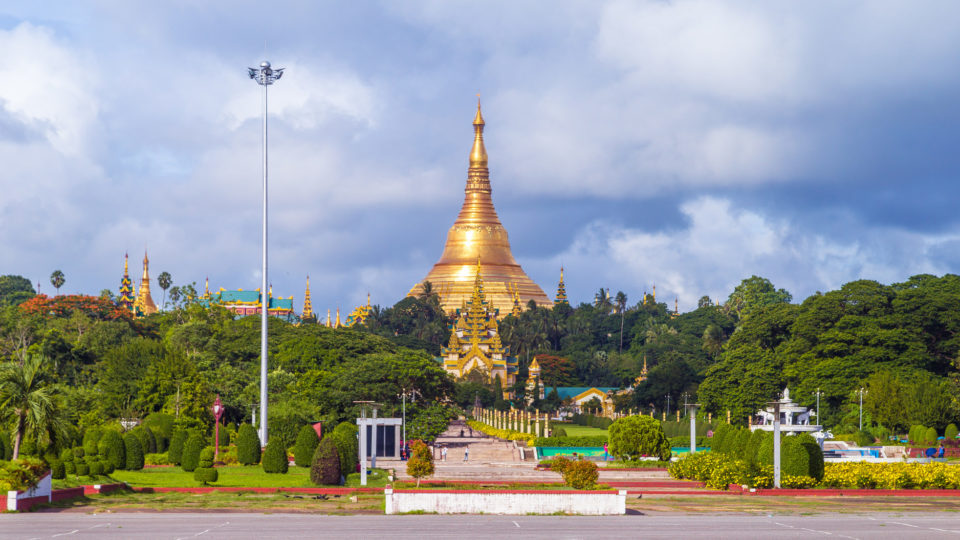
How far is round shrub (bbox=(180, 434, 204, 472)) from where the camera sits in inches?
1817

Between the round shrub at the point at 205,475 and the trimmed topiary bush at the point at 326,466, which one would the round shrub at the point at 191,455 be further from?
the trimmed topiary bush at the point at 326,466

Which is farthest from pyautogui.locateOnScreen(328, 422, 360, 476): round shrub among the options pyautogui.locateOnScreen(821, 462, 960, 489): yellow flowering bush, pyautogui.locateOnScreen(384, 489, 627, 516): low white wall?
pyautogui.locateOnScreen(821, 462, 960, 489): yellow flowering bush

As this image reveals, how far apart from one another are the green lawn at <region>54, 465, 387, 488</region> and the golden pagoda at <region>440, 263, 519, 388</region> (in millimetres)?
84224

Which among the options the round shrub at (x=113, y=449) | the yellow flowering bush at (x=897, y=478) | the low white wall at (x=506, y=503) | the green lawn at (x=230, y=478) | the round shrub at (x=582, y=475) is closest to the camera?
the low white wall at (x=506, y=503)

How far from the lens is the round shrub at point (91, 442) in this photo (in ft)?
147

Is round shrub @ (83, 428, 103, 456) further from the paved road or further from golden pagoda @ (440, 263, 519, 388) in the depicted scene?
golden pagoda @ (440, 263, 519, 388)

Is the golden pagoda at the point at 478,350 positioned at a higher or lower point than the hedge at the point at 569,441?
higher

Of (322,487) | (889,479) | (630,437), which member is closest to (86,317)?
(630,437)

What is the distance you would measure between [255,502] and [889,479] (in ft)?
65.5

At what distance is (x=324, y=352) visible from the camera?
257 ft

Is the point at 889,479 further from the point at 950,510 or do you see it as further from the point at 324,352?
the point at 324,352

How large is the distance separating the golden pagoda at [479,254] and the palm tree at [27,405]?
11811cm

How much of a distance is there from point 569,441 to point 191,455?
1231 inches

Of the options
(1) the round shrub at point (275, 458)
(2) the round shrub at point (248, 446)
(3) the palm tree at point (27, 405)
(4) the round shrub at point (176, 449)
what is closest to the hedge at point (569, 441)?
(2) the round shrub at point (248, 446)
